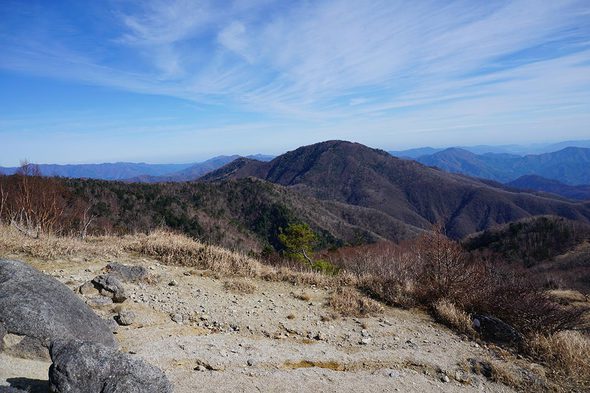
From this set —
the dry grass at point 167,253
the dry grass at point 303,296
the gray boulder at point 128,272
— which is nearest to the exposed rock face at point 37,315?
the gray boulder at point 128,272

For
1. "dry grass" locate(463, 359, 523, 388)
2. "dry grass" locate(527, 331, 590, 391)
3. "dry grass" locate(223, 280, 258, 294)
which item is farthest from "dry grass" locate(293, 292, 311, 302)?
"dry grass" locate(527, 331, 590, 391)

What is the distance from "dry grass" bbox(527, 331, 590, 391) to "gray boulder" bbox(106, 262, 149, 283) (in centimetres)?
725

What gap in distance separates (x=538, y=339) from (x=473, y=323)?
99 cm

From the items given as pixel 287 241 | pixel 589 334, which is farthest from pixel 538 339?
pixel 287 241

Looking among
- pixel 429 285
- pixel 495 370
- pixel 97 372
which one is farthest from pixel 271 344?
pixel 429 285

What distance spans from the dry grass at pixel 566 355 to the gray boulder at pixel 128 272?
7.25 metres

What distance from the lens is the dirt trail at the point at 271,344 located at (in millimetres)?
4551

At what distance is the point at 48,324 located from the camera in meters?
4.07

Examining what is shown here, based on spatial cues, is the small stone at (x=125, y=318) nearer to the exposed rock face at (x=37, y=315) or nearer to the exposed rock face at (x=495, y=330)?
the exposed rock face at (x=37, y=315)

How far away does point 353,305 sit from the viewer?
7211mm

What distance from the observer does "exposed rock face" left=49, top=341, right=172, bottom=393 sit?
3.23 meters

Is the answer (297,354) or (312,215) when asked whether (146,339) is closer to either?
(297,354)

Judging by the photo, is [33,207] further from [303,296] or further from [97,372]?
[97,372]

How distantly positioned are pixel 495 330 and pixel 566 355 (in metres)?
1.10
